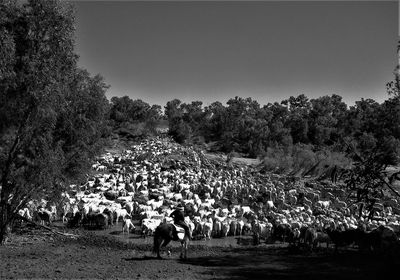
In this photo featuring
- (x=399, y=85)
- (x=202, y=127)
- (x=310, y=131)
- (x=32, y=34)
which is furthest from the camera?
(x=202, y=127)

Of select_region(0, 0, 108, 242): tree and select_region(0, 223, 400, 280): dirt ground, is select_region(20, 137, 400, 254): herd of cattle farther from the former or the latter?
select_region(0, 0, 108, 242): tree

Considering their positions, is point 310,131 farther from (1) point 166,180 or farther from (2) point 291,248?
(2) point 291,248

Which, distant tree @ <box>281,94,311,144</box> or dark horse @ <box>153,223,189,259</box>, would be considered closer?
dark horse @ <box>153,223,189,259</box>

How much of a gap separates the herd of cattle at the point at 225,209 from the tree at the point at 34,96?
13.2 feet

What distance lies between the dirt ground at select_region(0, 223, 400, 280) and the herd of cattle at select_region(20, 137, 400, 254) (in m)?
1.12

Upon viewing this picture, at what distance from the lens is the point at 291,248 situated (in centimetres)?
1617

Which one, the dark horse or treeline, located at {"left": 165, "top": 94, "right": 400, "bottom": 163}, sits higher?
treeline, located at {"left": 165, "top": 94, "right": 400, "bottom": 163}

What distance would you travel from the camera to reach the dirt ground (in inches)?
460

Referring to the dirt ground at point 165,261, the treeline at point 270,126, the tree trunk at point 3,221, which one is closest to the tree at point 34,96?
the tree trunk at point 3,221

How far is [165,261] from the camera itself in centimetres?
1342

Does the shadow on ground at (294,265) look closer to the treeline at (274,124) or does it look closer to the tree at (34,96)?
the tree at (34,96)

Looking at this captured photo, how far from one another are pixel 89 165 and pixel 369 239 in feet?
37.9

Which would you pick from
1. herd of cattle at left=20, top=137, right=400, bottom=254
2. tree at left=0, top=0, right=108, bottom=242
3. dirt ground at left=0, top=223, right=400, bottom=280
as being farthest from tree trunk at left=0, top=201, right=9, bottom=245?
herd of cattle at left=20, top=137, right=400, bottom=254

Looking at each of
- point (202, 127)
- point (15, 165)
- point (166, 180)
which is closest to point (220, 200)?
point (166, 180)
